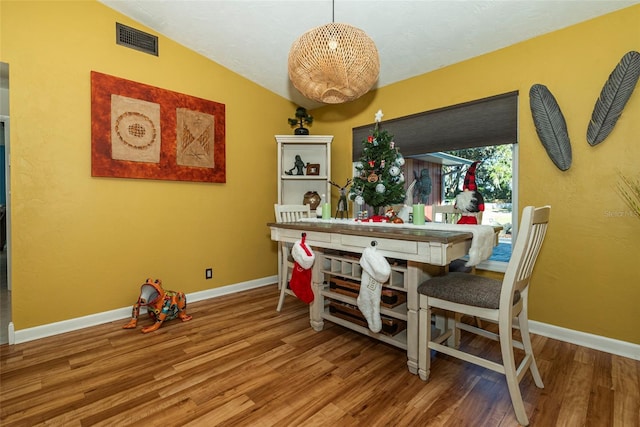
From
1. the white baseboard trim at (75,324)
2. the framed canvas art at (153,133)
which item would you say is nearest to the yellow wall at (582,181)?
the framed canvas art at (153,133)

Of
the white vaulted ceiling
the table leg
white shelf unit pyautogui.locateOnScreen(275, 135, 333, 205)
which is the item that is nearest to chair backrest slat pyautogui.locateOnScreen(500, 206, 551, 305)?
the table leg

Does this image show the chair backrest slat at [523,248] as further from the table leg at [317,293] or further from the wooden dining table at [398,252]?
the table leg at [317,293]

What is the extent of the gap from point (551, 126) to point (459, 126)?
28.1 inches

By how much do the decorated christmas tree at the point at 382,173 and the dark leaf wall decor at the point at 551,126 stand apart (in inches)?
42.3

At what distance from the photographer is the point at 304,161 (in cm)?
400

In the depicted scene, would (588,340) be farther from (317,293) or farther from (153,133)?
(153,133)

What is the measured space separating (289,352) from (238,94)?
111 inches

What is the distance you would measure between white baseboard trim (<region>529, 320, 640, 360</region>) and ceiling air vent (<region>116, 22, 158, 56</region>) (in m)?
4.12

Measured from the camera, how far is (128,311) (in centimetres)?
276

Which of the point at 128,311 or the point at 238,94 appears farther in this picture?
the point at 238,94

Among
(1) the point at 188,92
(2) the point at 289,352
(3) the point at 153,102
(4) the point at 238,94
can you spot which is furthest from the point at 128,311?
(4) the point at 238,94

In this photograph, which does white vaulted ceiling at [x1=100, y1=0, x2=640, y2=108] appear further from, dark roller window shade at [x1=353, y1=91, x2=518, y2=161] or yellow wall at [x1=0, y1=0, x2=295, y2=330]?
dark roller window shade at [x1=353, y1=91, x2=518, y2=161]

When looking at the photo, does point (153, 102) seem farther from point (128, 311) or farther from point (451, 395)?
point (451, 395)

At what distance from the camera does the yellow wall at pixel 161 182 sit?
211 cm
